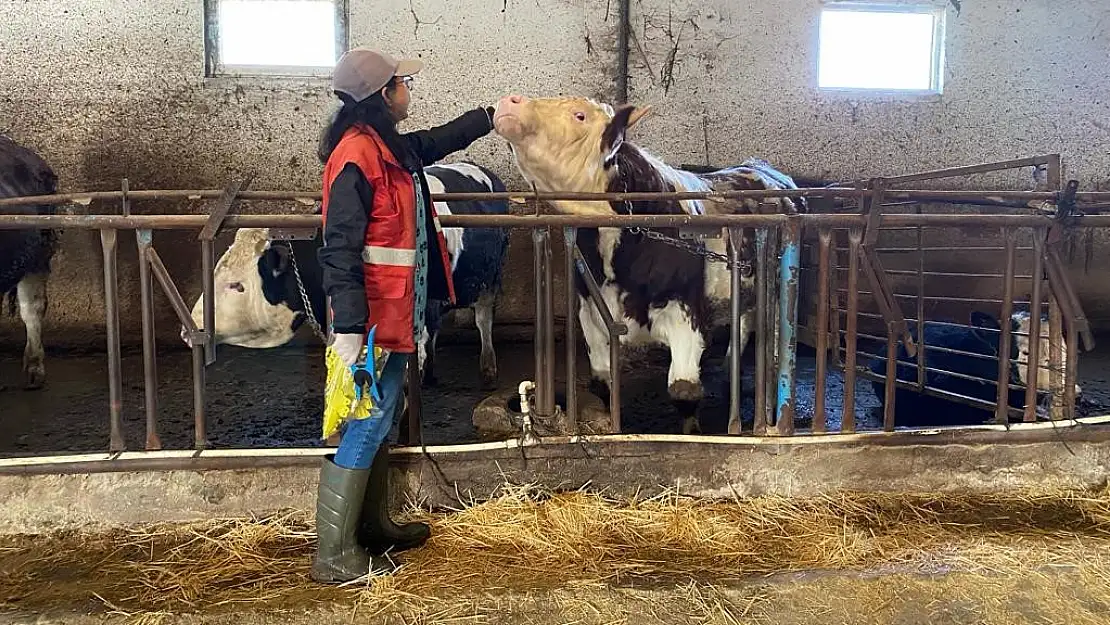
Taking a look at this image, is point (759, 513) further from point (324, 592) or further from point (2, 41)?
point (2, 41)

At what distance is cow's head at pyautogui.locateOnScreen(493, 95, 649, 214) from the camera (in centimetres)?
387

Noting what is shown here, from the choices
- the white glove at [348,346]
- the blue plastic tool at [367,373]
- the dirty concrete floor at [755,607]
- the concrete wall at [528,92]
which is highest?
the concrete wall at [528,92]

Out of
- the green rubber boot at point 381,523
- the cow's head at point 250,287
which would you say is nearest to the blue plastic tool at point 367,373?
the green rubber boot at point 381,523

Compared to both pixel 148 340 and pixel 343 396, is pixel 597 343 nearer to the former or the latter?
pixel 343 396

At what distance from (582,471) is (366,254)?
133 centimetres

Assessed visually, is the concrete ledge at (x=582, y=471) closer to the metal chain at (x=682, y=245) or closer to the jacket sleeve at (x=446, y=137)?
the metal chain at (x=682, y=245)

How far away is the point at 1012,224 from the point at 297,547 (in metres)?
3.09

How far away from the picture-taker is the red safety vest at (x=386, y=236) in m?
2.45

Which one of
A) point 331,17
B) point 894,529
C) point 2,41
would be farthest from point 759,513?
point 2,41

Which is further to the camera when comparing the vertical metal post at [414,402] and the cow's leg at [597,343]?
the cow's leg at [597,343]

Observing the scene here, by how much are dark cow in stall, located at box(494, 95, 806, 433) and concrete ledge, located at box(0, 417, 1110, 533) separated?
797mm

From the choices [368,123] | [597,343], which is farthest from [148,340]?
[597,343]

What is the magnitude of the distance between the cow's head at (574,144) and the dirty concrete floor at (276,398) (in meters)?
1.38

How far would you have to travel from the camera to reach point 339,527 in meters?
2.59
